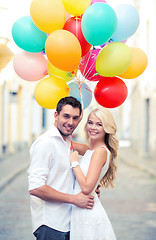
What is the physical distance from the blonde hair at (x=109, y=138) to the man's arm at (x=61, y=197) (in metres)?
0.41

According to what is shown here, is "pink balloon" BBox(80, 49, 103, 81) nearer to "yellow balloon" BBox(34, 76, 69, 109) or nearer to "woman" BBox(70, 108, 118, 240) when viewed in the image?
"yellow balloon" BBox(34, 76, 69, 109)

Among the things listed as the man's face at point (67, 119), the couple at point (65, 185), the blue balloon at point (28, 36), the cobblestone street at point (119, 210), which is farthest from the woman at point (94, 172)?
the cobblestone street at point (119, 210)

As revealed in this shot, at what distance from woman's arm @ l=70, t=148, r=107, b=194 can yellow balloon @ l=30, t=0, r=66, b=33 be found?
106 cm

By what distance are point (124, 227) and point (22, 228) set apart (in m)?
1.61

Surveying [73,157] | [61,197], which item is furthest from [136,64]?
[61,197]

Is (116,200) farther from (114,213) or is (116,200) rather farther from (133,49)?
(133,49)

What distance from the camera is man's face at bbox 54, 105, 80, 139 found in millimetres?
3053

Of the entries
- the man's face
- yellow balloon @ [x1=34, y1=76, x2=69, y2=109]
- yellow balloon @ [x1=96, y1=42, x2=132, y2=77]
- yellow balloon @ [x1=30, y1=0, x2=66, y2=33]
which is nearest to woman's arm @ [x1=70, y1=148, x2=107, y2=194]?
the man's face

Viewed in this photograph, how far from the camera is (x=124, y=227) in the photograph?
6297mm

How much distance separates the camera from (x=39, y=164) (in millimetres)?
2928

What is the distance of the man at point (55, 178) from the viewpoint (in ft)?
9.62

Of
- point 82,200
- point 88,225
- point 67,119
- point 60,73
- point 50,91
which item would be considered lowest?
point 88,225

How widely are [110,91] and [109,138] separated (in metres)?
0.43

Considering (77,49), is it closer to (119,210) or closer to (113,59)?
(113,59)
